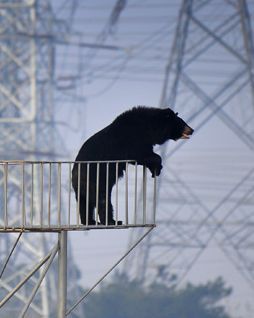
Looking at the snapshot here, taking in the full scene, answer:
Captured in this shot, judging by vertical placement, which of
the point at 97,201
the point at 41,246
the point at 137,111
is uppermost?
the point at 41,246

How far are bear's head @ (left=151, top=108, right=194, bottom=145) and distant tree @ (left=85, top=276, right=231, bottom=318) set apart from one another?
1113 cm

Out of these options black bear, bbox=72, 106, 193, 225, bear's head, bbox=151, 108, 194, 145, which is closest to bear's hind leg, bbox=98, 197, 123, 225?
black bear, bbox=72, 106, 193, 225

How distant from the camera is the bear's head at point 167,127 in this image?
639 centimetres

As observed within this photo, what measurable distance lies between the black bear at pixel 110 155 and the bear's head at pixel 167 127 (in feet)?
0.07

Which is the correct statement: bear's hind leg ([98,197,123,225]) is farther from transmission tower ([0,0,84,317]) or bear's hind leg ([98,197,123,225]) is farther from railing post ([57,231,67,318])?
transmission tower ([0,0,84,317])

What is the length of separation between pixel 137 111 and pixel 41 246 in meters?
12.4

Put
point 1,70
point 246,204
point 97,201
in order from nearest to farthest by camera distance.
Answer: point 97,201 < point 246,204 < point 1,70

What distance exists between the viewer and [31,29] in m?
19.2

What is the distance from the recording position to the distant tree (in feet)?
58.1

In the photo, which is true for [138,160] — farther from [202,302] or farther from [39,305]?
[39,305]

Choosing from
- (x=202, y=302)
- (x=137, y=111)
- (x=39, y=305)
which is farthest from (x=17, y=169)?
(x=137, y=111)

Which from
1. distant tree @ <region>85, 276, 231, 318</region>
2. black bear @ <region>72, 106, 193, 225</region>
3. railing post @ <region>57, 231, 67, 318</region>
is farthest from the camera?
distant tree @ <region>85, 276, 231, 318</region>

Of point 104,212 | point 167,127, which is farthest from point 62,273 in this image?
point 167,127

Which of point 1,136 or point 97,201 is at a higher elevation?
point 1,136
